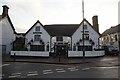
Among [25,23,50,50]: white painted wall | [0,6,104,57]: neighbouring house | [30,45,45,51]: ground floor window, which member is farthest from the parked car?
[30,45,45,51]: ground floor window

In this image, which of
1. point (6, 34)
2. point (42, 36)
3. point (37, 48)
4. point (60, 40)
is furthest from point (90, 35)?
point (6, 34)

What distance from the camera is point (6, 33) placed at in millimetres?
45094

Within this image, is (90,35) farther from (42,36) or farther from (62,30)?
(42,36)

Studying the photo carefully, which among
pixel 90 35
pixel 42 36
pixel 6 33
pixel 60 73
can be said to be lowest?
pixel 60 73

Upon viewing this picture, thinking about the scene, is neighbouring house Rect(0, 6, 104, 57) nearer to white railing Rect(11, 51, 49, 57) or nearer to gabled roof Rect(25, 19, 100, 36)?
gabled roof Rect(25, 19, 100, 36)

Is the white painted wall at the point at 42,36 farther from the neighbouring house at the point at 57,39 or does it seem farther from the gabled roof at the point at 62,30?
the gabled roof at the point at 62,30

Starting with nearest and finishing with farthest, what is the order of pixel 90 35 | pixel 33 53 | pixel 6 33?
1. pixel 33 53
2. pixel 90 35
3. pixel 6 33

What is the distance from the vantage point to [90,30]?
42.7 meters

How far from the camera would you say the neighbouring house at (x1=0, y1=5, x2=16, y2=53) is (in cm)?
4356

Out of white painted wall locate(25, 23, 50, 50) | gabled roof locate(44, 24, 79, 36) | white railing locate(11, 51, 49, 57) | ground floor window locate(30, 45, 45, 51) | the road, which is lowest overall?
the road

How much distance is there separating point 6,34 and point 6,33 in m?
0.27

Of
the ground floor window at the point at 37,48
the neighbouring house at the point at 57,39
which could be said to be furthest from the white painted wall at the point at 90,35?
the ground floor window at the point at 37,48

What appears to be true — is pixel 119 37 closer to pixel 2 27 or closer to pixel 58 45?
pixel 58 45

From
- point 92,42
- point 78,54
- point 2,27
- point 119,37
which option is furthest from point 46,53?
point 119,37
